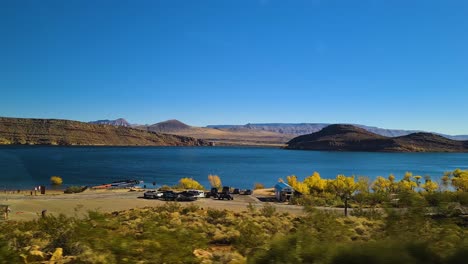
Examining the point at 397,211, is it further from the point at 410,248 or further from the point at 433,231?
the point at 410,248

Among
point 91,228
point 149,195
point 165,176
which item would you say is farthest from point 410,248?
point 165,176

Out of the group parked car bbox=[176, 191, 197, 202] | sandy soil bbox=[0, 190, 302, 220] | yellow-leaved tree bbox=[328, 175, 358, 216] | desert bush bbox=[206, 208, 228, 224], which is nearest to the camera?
desert bush bbox=[206, 208, 228, 224]

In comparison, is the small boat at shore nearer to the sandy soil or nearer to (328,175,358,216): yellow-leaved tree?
the sandy soil

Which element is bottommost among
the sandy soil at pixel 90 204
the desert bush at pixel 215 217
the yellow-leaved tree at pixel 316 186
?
the sandy soil at pixel 90 204

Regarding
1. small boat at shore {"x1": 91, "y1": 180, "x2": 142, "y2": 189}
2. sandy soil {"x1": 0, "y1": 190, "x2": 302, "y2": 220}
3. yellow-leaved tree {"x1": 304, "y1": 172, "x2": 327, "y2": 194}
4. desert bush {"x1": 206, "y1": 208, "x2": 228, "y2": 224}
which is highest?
desert bush {"x1": 206, "y1": 208, "x2": 228, "y2": 224}

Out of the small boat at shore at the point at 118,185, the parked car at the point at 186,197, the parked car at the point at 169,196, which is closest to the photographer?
the parked car at the point at 186,197

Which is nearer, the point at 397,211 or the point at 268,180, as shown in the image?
the point at 397,211

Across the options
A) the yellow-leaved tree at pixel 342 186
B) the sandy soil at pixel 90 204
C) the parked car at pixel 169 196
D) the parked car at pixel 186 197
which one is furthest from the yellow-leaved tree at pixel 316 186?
the parked car at pixel 169 196

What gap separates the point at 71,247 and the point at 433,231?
31.0 feet

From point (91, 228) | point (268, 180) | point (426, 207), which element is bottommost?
point (268, 180)

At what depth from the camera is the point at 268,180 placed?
88.7 metres

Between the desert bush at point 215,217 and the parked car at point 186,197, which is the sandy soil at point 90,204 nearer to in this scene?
the parked car at point 186,197

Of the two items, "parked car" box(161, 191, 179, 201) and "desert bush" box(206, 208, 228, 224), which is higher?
"desert bush" box(206, 208, 228, 224)

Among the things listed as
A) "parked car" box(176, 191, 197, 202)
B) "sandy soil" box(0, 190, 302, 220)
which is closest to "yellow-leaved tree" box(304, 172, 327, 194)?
"sandy soil" box(0, 190, 302, 220)
